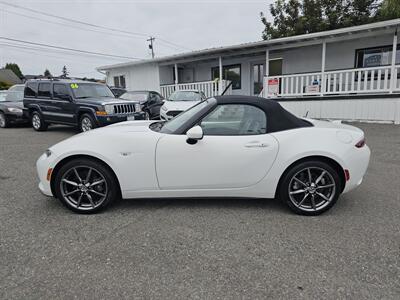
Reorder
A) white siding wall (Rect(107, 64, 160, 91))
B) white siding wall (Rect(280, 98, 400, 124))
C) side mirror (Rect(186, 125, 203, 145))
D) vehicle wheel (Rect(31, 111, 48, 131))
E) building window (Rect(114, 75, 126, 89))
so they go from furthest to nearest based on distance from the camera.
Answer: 1. building window (Rect(114, 75, 126, 89))
2. white siding wall (Rect(107, 64, 160, 91))
3. vehicle wheel (Rect(31, 111, 48, 131))
4. white siding wall (Rect(280, 98, 400, 124))
5. side mirror (Rect(186, 125, 203, 145))

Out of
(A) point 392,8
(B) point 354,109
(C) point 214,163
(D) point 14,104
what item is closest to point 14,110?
(D) point 14,104

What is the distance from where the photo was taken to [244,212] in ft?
10.4

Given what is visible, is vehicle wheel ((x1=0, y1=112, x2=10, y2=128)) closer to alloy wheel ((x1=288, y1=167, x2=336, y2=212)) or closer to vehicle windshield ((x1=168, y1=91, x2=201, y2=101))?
vehicle windshield ((x1=168, y1=91, x2=201, y2=101))

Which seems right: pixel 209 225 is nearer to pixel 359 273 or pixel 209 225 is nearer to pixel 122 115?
pixel 359 273

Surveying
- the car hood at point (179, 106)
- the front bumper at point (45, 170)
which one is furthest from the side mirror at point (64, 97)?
the front bumper at point (45, 170)

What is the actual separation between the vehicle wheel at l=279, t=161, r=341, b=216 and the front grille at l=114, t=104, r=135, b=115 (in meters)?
6.28

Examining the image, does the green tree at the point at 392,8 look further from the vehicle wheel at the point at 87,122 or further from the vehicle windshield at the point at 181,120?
the vehicle wheel at the point at 87,122

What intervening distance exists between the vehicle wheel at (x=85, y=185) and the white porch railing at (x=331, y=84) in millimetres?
9621

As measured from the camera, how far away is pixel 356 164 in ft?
10.1

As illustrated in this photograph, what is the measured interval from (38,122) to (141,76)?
866 centimetres

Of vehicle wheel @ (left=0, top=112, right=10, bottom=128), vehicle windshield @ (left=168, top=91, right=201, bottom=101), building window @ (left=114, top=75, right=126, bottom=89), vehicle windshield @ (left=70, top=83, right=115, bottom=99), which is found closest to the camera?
vehicle windshield @ (left=70, top=83, right=115, bottom=99)

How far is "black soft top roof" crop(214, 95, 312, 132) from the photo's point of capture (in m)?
3.13

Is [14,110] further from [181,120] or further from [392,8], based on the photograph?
[392,8]

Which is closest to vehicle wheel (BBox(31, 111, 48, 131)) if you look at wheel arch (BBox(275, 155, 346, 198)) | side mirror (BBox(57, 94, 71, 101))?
side mirror (BBox(57, 94, 71, 101))
